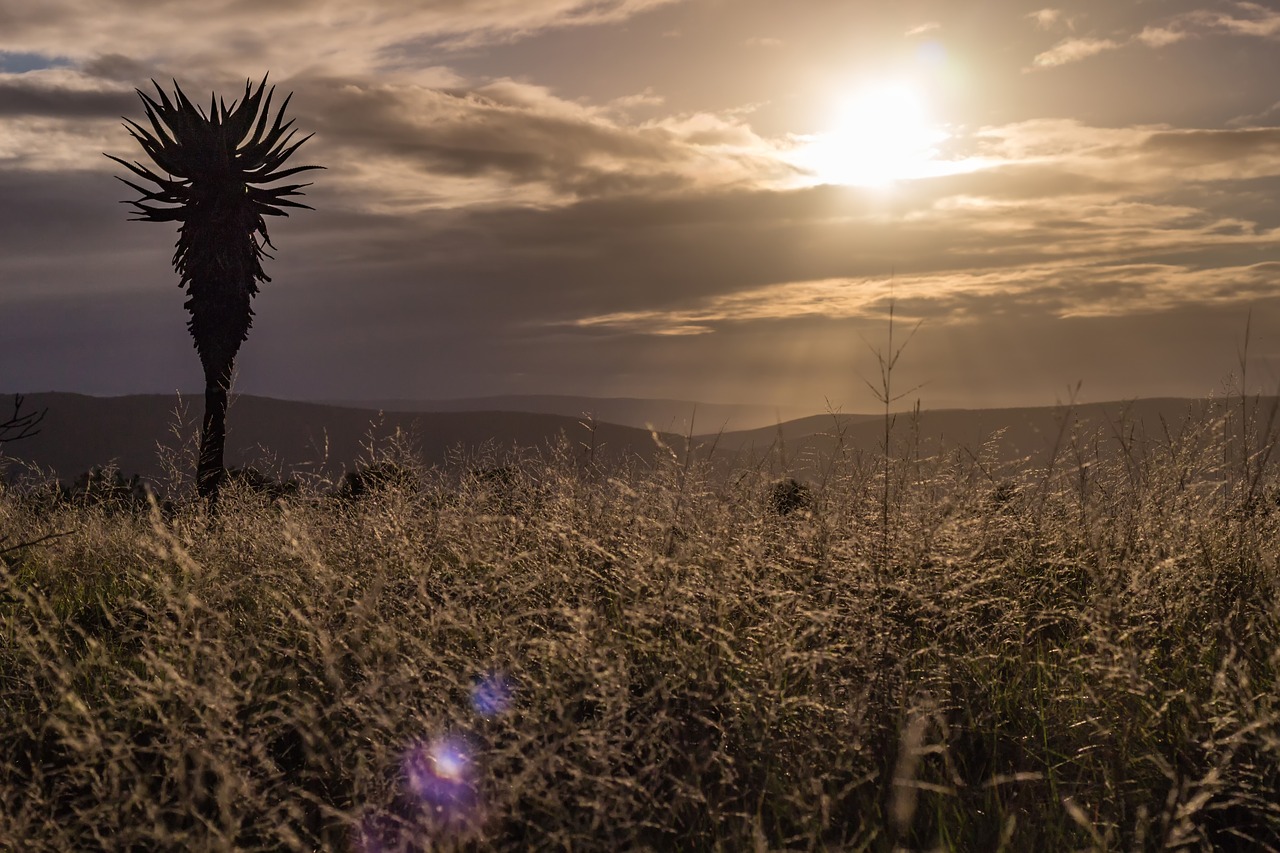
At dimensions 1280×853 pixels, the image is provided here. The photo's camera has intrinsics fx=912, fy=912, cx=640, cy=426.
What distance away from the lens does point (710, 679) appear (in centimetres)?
285

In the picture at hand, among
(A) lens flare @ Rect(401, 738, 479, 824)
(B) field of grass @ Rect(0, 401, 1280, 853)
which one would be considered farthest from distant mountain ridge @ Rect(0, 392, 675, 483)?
(A) lens flare @ Rect(401, 738, 479, 824)

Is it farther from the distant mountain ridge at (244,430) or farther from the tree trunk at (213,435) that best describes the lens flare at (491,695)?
the distant mountain ridge at (244,430)

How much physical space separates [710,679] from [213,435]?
1034cm

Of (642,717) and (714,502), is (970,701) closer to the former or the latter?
(642,717)

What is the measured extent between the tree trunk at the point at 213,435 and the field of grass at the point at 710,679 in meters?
5.87

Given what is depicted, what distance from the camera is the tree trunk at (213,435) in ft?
36.9

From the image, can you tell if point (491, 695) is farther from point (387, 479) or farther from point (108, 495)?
point (108, 495)

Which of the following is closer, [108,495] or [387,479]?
[387,479]

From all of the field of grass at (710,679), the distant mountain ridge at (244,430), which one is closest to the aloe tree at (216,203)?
the field of grass at (710,679)

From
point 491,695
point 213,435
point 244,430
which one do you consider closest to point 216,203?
point 213,435

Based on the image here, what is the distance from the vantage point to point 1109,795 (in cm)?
289

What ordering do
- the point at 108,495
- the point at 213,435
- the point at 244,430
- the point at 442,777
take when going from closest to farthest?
the point at 442,777
the point at 108,495
the point at 213,435
the point at 244,430

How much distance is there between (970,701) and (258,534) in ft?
14.4

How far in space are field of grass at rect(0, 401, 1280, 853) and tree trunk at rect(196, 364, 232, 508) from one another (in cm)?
587
